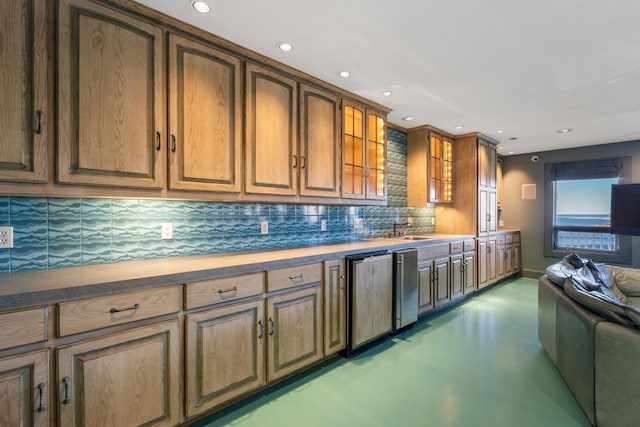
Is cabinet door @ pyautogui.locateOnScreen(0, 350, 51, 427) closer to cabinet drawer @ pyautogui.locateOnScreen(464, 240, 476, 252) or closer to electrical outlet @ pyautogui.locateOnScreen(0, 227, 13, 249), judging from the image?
electrical outlet @ pyautogui.locateOnScreen(0, 227, 13, 249)

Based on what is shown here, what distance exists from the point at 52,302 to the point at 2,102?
0.96 m

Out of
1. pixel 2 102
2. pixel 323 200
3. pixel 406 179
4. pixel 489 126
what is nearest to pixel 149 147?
pixel 2 102

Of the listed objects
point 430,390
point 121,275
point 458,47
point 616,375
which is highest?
point 458,47

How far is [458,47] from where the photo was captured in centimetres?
222

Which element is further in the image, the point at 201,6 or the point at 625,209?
the point at 625,209

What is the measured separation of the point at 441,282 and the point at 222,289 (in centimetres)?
292

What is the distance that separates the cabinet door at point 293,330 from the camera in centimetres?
211

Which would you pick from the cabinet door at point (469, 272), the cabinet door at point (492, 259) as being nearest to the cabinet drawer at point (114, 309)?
the cabinet door at point (469, 272)

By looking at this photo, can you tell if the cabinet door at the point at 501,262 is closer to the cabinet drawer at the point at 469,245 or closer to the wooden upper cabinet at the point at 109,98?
the cabinet drawer at the point at 469,245

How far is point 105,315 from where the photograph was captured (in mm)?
1431

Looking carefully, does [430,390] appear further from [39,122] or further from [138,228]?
[39,122]

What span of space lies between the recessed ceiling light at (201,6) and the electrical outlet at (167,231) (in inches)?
54.7

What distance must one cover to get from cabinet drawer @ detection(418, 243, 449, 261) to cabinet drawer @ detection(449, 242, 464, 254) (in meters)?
0.12

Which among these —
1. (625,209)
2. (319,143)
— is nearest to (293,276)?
(319,143)
